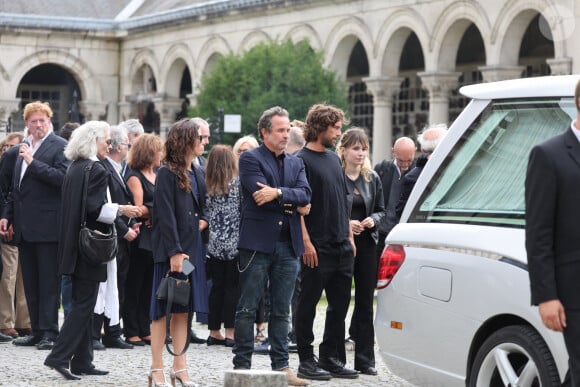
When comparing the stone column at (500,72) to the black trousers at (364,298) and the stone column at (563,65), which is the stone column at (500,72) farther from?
the black trousers at (364,298)

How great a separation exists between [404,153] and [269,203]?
3445 millimetres

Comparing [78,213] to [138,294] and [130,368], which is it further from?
[138,294]

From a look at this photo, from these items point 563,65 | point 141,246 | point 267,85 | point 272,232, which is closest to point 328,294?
point 272,232

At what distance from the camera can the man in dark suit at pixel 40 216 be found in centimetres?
1157

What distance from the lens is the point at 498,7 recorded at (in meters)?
27.8

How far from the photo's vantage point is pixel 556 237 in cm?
604

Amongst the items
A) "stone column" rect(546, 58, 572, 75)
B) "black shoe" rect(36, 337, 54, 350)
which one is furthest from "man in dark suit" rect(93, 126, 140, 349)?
"stone column" rect(546, 58, 572, 75)

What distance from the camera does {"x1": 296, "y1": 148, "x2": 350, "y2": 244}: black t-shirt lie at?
987 cm

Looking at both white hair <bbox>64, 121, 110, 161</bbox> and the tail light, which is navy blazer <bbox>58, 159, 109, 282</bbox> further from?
the tail light

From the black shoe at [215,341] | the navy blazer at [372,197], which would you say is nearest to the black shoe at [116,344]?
the black shoe at [215,341]

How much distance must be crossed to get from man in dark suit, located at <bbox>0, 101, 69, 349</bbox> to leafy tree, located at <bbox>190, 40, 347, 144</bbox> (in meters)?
18.0

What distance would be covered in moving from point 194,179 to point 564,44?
17181 mm

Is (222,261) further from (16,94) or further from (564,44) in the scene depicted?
(16,94)

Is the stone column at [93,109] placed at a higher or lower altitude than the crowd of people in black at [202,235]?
higher
